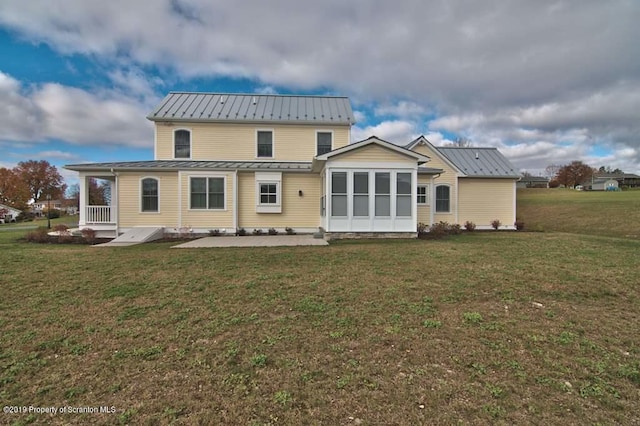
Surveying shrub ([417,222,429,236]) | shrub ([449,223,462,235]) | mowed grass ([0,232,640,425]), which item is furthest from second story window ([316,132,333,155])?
mowed grass ([0,232,640,425])

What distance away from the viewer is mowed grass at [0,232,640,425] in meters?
2.55

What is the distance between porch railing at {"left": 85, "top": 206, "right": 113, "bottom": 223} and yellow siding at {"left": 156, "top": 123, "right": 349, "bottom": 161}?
3.84 m

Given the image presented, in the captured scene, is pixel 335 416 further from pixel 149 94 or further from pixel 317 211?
pixel 149 94

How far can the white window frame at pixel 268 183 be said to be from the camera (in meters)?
15.1

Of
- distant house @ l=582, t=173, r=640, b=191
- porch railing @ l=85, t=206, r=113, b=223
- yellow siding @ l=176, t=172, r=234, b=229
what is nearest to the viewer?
porch railing @ l=85, t=206, r=113, b=223

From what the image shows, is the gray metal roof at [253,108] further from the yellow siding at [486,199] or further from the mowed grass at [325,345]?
the mowed grass at [325,345]

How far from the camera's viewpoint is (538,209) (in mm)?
28969

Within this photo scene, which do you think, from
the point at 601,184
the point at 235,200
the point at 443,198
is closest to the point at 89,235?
the point at 235,200

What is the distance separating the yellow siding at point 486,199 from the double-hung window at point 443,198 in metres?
0.89

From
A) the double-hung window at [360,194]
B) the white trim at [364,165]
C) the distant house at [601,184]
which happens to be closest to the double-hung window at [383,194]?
the white trim at [364,165]

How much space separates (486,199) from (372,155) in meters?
9.08

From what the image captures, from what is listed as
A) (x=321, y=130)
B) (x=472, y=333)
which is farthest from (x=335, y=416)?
(x=321, y=130)

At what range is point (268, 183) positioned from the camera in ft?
49.8

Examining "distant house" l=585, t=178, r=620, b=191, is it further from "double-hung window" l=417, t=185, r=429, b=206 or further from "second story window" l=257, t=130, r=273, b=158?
"second story window" l=257, t=130, r=273, b=158
